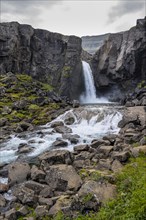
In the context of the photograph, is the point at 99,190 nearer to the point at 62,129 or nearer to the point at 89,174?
the point at 89,174

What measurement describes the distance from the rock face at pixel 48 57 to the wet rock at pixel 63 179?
50015 mm

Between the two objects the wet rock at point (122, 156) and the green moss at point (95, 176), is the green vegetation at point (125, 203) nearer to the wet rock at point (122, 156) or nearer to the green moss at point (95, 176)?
the green moss at point (95, 176)

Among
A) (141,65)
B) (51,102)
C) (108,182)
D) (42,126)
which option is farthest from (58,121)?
(141,65)

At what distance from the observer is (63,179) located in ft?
48.4

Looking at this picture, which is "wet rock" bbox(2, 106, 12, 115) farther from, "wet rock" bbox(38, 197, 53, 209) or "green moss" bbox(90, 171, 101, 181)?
"wet rock" bbox(38, 197, 53, 209)

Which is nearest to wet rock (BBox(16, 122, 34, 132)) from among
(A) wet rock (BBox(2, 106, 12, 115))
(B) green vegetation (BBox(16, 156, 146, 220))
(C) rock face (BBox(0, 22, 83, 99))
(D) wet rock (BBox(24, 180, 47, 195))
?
(A) wet rock (BBox(2, 106, 12, 115))

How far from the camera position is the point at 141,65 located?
64438mm

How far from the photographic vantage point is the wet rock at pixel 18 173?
653 inches

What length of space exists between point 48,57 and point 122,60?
717 inches

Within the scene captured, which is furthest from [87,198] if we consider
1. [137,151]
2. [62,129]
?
[62,129]

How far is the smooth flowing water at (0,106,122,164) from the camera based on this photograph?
24.6 meters

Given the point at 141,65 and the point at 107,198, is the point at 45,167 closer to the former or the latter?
the point at 107,198

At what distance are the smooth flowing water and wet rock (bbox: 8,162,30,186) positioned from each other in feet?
13.8

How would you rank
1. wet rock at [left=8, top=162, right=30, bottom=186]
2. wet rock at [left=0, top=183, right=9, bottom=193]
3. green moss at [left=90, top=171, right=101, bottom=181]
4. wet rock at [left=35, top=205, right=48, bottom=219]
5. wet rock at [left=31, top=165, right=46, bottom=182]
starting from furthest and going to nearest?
wet rock at [left=8, top=162, right=30, bottom=186]
wet rock at [left=31, top=165, right=46, bottom=182]
wet rock at [left=0, top=183, right=9, bottom=193]
green moss at [left=90, top=171, right=101, bottom=181]
wet rock at [left=35, top=205, right=48, bottom=219]
